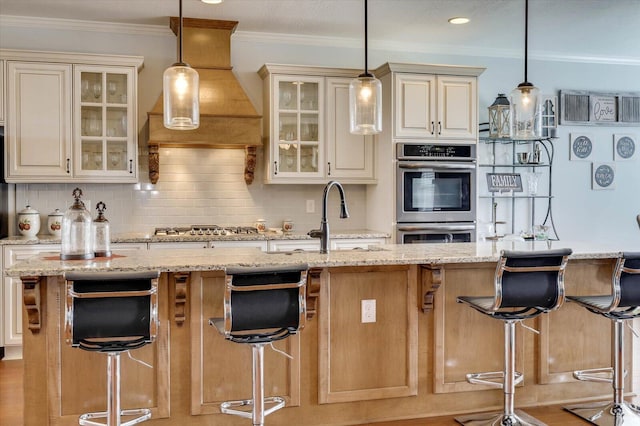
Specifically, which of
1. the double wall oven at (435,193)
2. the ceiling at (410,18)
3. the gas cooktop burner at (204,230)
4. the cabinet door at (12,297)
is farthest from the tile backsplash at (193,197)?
the ceiling at (410,18)

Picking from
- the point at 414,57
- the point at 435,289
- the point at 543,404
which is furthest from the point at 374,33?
the point at 543,404

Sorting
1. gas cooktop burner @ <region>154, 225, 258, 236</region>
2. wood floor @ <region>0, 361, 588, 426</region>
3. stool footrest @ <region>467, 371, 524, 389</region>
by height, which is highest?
gas cooktop burner @ <region>154, 225, 258, 236</region>

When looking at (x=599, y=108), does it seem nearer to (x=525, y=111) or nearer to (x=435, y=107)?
(x=435, y=107)

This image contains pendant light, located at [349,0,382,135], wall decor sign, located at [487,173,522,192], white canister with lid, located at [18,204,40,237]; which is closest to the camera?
pendant light, located at [349,0,382,135]

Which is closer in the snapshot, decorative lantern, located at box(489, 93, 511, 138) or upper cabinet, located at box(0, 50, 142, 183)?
upper cabinet, located at box(0, 50, 142, 183)

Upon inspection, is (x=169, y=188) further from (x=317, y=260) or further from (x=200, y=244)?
(x=317, y=260)

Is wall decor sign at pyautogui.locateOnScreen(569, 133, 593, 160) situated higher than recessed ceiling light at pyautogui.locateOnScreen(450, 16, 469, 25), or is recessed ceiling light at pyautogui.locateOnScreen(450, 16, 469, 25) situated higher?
recessed ceiling light at pyautogui.locateOnScreen(450, 16, 469, 25)

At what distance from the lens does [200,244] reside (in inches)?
185

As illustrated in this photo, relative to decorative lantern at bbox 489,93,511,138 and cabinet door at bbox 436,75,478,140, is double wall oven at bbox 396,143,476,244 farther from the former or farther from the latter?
decorative lantern at bbox 489,93,511,138

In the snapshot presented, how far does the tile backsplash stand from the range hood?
34 cm

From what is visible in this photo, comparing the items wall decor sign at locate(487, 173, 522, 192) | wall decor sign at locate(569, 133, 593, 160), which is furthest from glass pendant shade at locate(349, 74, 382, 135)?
wall decor sign at locate(569, 133, 593, 160)

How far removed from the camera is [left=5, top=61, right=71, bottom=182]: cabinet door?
457cm

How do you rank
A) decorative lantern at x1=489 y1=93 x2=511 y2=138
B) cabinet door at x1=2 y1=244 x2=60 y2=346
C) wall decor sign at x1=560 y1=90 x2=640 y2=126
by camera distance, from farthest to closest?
wall decor sign at x1=560 y1=90 x2=640 y2=126
decorative lantern at x1=489 y1=93 x2=511 y2=138
cabinet door at x1=2 y1=244 x2=60 y2=346

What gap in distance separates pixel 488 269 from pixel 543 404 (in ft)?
2.90
